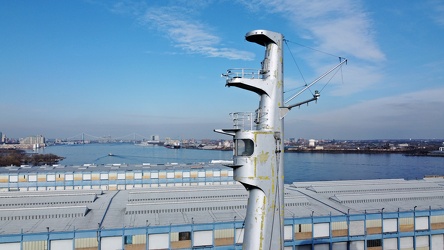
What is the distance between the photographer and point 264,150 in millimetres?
5629

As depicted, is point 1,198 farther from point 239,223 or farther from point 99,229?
point 239,223

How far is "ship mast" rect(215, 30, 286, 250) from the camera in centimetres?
560

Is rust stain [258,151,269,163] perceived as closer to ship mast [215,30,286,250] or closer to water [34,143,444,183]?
ship mast [215,30,286,250]

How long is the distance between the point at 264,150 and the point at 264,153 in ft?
0.15

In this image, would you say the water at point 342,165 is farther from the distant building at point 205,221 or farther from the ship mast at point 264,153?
the ship mast at point 264,153

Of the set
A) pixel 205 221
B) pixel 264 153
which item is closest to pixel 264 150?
pixel 264 153

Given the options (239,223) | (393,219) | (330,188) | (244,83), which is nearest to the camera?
(244,83)

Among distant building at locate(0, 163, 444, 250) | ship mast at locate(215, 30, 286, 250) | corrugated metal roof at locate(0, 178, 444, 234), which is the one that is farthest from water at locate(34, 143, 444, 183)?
ship mast at locate(215, 30, 286, 250)

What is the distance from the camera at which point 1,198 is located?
18.1 m

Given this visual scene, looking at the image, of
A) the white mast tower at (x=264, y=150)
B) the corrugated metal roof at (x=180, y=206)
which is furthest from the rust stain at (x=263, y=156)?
the corrugated metal roof at (x=180, y=206)

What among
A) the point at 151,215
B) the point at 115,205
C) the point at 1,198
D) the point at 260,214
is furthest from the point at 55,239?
the point at 260,214

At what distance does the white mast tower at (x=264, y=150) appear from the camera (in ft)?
18.4

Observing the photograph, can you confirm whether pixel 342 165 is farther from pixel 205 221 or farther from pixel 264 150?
pixel 264 150

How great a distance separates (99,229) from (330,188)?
1267cm
